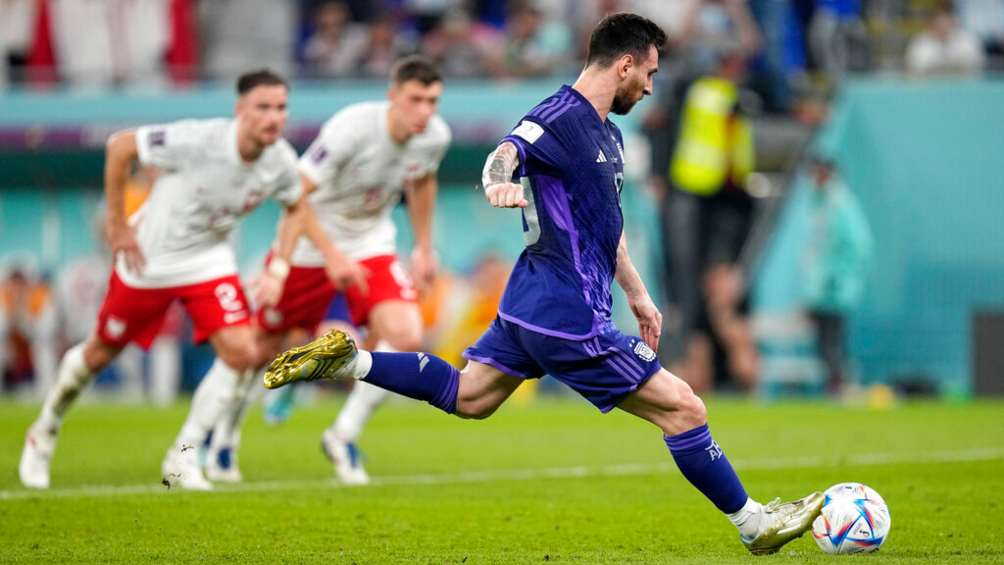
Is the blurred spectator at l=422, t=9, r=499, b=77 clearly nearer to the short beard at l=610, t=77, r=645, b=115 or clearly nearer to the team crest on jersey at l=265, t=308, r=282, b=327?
the team crest on jersey at l=265, t=308, r=282, b=327

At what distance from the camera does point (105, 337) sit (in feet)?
33.9

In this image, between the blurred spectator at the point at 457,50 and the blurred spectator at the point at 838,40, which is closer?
the blurred spectator at the point at 838,40

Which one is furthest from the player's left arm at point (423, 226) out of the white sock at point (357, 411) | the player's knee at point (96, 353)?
the player's knee at point (96, 353)

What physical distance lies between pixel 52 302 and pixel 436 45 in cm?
673

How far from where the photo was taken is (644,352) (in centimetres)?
722

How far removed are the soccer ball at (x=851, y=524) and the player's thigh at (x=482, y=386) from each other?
59.6 inches

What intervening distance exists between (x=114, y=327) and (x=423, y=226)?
101 inches

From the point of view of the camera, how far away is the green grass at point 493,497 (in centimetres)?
754

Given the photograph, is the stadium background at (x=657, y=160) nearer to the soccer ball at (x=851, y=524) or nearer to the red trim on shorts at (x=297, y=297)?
the red trim on shorts at (x=297, y=297)

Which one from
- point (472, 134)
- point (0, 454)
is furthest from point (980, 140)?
point (0, 454)

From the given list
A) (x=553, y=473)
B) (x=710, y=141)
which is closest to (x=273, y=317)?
(x=553, y=473)

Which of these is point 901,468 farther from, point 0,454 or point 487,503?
point 0,454

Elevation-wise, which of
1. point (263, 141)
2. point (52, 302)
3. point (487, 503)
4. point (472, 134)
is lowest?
point (52, 302)

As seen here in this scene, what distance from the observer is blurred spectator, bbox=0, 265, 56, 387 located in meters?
23.7
